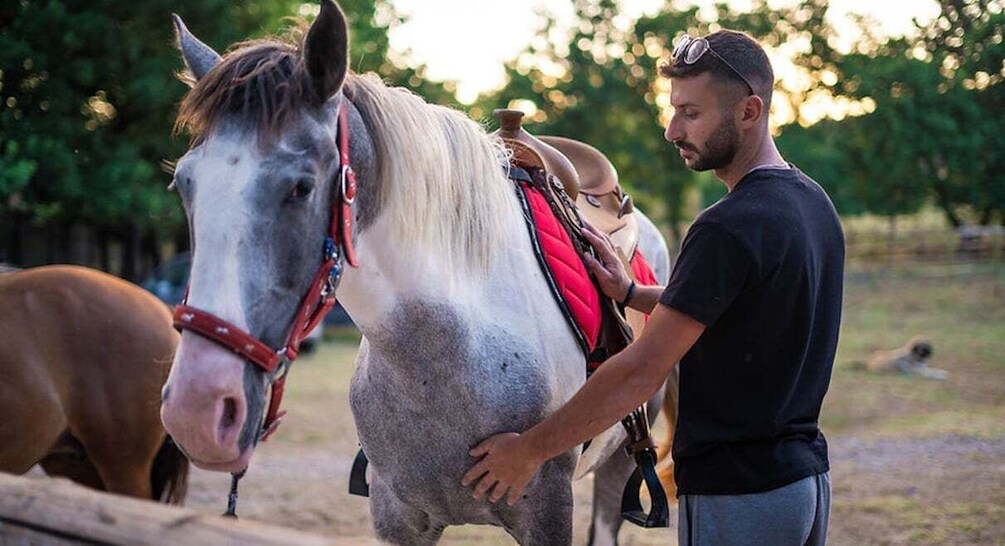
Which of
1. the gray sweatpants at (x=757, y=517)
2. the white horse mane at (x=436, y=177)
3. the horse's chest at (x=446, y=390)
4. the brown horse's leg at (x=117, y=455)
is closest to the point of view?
the gray sweatpants at (x=757, y=517)

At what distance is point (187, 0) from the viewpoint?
11.1 m

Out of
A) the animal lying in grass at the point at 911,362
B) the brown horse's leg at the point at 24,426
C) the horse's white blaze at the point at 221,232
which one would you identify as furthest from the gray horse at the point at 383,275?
the animal lying in grass at the point at 911,362

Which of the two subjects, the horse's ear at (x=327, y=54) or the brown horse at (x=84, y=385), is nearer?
the horse's ear at (x=327, y=54)

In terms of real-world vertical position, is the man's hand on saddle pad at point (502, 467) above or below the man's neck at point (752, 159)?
below

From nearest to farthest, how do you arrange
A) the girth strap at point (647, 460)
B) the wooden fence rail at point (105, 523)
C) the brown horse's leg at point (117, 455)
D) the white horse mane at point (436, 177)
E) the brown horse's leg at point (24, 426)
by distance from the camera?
the wooden fence rail at point (105, 523) < the white horse mane at point (436, 177) < the girth strap at point (647, 460) < the brown horse's leg at point (24, 426) < the brown horse's leg at point (117, 455)

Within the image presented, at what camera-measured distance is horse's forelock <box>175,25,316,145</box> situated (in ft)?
5.40

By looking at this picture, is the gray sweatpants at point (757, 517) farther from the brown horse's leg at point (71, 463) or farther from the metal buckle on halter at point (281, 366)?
the brown horse's leg at point (71, 463)

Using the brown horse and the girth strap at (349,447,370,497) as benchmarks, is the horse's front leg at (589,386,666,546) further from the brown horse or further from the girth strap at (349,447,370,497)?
the brown horse

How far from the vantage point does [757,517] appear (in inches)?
69.3

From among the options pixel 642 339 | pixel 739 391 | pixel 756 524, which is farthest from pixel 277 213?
pixel 756 524

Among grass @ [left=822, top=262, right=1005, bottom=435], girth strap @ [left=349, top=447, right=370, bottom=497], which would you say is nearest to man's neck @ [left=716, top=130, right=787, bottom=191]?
girth strap @ [left=349, top=447, right=370, bottom=497]

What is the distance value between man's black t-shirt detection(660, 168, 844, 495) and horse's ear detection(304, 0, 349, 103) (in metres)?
0.76

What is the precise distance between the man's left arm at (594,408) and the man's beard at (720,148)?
34 centimetres

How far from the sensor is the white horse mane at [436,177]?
1936 mm
